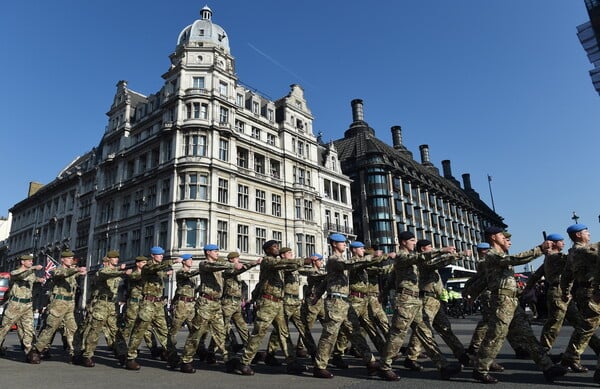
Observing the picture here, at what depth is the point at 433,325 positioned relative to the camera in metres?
7.04

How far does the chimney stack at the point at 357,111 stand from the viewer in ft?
200

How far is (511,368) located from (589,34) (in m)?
79.5

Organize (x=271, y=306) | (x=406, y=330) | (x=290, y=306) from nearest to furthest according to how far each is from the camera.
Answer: (x=406, y=330), (x=271, y=306), (x=290, y=306)

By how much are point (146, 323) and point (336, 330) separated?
3992 mm

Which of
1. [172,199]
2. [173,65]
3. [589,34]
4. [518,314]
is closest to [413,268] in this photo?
[518,314]

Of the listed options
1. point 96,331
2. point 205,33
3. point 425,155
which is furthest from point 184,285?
point 425,155

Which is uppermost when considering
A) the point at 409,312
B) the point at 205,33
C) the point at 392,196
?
the point at 205,33

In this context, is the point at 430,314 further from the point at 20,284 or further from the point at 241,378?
the point at 20,284

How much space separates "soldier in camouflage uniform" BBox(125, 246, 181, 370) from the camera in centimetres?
772

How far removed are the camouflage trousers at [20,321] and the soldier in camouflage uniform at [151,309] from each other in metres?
2.91

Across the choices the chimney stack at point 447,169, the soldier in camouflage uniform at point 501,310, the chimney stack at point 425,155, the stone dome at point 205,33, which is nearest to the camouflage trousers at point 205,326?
the soldier in camouflage uniform at point 501,310

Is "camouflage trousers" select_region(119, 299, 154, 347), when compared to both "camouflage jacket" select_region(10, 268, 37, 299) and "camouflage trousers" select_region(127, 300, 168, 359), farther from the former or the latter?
"camouflage jacket" select_region(10, 268, 37, 299)

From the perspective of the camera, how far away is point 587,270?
6156mm

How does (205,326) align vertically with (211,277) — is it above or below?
below
